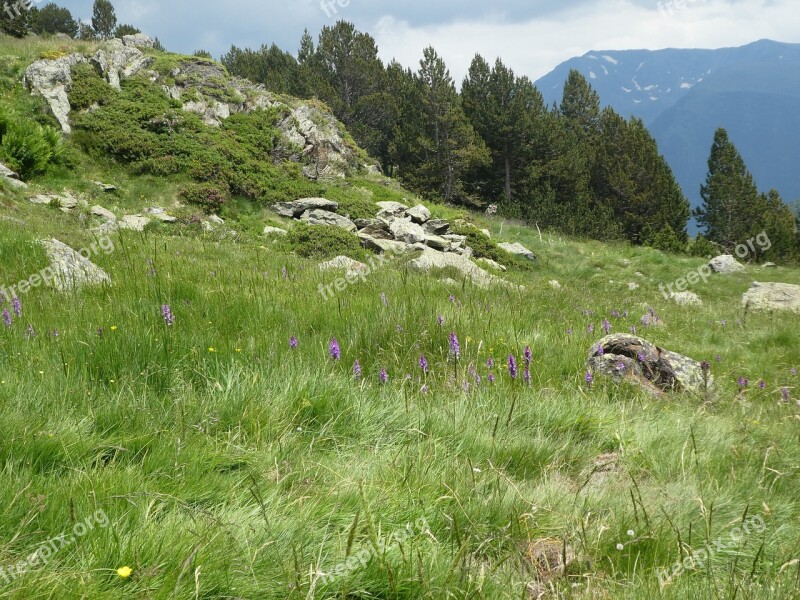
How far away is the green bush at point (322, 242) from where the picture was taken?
53.4ft

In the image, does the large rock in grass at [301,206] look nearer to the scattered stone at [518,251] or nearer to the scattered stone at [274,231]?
the scattered stone at [274,231]

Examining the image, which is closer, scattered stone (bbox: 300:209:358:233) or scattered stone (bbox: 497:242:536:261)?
scattered stone (bbox: 300:209:358:233)

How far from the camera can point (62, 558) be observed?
1.39 metres

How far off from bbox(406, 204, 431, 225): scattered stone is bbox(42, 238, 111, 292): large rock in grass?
718 inches

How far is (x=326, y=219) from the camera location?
68.6ft

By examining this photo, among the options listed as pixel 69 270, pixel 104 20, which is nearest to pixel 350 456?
pixel 69 270

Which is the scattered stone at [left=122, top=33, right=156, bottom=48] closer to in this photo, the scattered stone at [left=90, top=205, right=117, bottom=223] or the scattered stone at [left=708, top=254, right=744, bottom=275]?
the scattered stone at [left=90, top=205, right=117, bottom=223]

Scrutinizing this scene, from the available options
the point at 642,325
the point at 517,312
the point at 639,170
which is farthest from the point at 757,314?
the point at 639,170

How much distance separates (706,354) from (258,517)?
6299mm

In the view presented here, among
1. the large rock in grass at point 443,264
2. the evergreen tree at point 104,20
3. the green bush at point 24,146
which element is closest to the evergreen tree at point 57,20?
the evergreen tree at point 104,20

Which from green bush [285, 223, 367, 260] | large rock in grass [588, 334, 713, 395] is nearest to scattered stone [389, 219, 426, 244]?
green bush [285, 223, 367, 260]

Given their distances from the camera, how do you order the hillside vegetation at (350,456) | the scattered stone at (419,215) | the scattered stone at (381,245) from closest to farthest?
the hillside vegetation at (350,456)
the scattered stone at (381,245)
the scattered stone at (419,215)

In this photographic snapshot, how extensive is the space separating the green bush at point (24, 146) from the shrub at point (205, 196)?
429 centimetres

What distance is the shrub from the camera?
1866 cm
